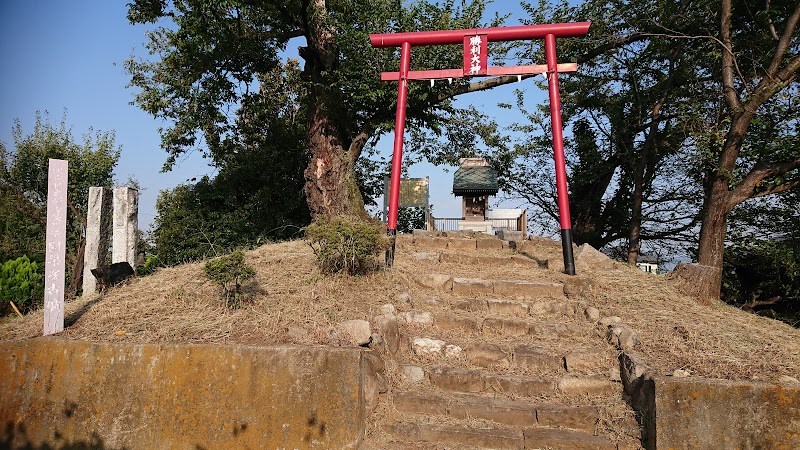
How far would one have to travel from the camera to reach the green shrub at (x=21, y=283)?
30.1 feet

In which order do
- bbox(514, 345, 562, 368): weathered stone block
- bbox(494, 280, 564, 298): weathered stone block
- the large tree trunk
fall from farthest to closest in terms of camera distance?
the large tree trunk
bbox(494, 280, 564, 298): weathered stone block
bbox(514, 345, 562, 368): weathered stone block

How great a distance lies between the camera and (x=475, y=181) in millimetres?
13148

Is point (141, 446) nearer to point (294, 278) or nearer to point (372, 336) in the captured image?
point (372, 336)

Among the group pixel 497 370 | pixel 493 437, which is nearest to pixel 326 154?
pixel 497 370

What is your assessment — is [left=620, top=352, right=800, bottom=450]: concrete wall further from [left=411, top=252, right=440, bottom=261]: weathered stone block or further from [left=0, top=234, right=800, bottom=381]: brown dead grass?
[left=411, top=252, right=440, bottom=261]: weathered stone block

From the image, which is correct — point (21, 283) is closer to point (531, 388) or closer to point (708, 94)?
point (531, 388)

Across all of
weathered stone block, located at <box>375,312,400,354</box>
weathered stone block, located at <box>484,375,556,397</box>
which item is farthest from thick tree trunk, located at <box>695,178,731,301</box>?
weathered stone block, located at <box>375,312,400,354</box>

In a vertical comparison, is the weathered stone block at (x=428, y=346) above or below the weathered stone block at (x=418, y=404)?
above

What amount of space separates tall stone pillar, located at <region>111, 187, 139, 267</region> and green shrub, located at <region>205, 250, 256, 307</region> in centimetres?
259

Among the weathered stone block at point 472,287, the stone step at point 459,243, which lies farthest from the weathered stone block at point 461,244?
the weathered stone block at point 472,287

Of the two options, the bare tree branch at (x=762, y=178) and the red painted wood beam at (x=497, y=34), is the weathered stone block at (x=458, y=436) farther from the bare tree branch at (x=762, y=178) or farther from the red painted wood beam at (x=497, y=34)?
the bare tree branch at (x=762, y=178)

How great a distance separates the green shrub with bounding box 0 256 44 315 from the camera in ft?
30.1

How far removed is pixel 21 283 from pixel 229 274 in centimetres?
696

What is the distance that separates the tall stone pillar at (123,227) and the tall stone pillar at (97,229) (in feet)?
0.59
